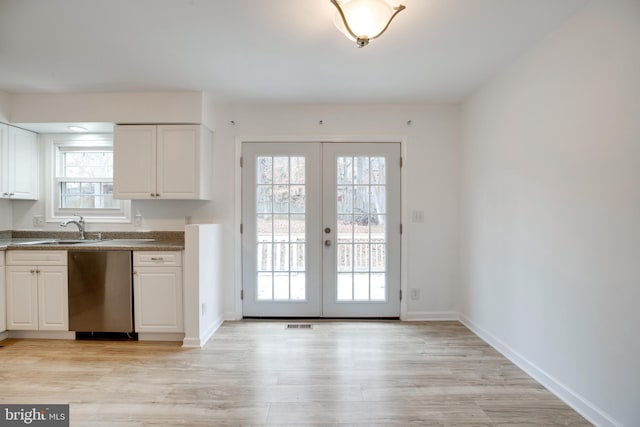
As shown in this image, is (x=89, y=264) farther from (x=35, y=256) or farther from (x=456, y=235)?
(x=456, y=235)

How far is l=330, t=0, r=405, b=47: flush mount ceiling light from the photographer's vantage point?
165cm

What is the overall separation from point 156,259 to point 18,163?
6.54ft

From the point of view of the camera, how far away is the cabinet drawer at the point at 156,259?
2836 mm

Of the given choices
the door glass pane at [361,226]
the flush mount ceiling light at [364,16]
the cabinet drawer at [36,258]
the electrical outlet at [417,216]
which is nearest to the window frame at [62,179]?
the cabinet drawer at [36,258]

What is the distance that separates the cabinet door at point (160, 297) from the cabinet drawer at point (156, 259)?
5 centimetres

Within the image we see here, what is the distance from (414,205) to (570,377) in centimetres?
197

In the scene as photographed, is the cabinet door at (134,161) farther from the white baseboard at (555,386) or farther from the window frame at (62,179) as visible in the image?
the white baseboard at (555,386)

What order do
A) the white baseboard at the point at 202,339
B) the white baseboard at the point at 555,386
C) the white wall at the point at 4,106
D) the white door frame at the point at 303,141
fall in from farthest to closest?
1. the white door frame at the point at 303,141
2. the white wall at the point at 4,106
3. the white baseboard at the point at 202,339
4. the white baseboard at the point at 555,386

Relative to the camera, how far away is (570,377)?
1.95m

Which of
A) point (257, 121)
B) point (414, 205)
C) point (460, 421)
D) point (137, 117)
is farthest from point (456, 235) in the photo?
point (137, 117)

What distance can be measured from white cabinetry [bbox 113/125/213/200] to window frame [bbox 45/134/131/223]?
560 millimetres

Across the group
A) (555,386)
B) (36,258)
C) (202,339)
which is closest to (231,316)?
(202,339)

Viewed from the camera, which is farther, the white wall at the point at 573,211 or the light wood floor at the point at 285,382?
Answer: the light wood floor at the point at 285,382

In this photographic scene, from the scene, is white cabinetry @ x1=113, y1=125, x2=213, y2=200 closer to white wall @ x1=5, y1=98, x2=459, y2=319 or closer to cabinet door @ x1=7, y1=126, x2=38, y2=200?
white wall @ x1=5, y1=98, x2=459, y2=319
